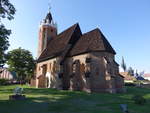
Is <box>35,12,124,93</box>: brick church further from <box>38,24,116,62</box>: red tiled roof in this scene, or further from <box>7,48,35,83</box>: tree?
<box>7,48,35,83</box>: tree

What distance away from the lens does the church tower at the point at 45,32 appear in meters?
44.0

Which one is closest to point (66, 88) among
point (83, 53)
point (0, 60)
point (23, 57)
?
point (83, 53)

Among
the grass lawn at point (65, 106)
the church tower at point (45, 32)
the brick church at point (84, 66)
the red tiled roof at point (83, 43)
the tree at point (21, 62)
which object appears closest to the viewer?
the grass lawn at point (65, 106)

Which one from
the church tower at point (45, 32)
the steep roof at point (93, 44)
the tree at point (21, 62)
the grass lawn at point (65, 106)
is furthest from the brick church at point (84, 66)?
the tree at point (21, 62)

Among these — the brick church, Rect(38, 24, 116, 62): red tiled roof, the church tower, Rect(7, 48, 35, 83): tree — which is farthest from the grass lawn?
Rect(7, 48, 35, 83): tree

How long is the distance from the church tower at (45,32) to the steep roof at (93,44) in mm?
15349

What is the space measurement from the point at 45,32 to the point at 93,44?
21.0 metres

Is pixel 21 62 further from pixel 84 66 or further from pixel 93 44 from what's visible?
pixel 93 44

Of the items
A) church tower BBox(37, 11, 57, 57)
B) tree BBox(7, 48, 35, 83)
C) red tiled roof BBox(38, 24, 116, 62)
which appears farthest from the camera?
tree BBox(7, 48, 35, 83)

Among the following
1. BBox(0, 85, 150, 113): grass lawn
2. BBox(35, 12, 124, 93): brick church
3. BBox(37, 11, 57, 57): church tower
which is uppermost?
BBox(37, 11, 57, 57): church tower

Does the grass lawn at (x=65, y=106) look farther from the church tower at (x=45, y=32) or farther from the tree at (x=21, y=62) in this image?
the tree at (x=21, y=62)

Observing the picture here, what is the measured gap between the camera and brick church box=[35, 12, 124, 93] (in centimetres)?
2570

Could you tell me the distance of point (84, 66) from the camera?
2780 centimetres

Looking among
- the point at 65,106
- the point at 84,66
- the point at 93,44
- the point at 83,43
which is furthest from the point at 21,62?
the point at 65,106
